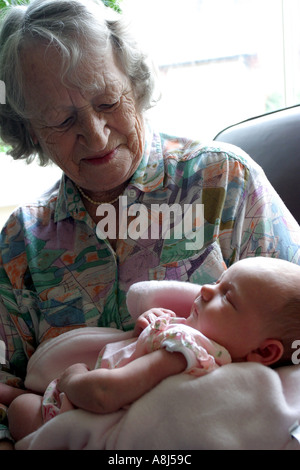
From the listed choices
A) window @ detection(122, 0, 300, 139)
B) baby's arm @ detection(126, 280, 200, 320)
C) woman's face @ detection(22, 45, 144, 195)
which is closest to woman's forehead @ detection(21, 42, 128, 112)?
woman's face @ detection(22, 45, 144, 195)

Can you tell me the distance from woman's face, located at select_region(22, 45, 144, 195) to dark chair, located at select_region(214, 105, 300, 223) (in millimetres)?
413

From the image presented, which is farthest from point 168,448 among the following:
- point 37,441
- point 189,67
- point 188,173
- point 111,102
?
point 189,67

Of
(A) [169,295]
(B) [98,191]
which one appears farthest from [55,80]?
(A) [169,295]

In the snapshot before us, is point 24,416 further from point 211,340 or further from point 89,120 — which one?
point 89,120

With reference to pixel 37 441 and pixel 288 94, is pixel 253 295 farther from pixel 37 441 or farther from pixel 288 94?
pixel 288 94

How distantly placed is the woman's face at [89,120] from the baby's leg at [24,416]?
0.60 meters

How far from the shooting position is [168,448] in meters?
0.89

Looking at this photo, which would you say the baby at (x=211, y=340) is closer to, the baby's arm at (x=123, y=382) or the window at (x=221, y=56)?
the baby's arm at (x=123, y=382)

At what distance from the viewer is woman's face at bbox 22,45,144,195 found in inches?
53.4

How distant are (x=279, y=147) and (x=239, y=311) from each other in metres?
0.76

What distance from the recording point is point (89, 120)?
1.37 meters

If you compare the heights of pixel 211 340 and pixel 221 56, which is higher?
pixel 221 56

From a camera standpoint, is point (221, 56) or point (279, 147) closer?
point (279, 147)

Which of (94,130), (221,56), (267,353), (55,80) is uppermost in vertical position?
(221,56)
